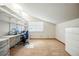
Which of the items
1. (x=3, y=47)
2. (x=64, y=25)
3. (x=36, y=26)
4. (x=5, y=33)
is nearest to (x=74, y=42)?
(x=3, y=47)

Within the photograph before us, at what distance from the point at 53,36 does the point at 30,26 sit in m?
2.46

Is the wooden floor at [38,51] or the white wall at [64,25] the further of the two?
the white wall at [64,25]

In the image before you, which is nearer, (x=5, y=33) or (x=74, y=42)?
(x=74, y=42)

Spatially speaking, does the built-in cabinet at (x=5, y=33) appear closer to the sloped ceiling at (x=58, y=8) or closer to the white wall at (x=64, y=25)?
the sloped ceiling at (x=58, y=8)

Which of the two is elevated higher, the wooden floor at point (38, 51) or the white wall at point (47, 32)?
the white wall at point (47, 32)

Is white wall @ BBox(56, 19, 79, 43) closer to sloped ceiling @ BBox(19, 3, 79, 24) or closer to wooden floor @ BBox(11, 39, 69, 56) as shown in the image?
sloped ceiling @ BBox(19, 3, 79, 24)

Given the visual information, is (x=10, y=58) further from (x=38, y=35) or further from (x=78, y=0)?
(x=38, y=35)

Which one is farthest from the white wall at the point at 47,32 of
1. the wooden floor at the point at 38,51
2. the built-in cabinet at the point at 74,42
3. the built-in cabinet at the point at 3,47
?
the built-in cabinet at the point at 3,47

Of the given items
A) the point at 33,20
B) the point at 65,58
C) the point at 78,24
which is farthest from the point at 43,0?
the point at 33,20

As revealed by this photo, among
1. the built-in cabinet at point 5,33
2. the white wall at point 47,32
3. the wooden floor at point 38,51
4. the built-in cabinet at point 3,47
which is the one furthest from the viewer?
the white wall at point 47,32

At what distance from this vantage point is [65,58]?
68 centimetres

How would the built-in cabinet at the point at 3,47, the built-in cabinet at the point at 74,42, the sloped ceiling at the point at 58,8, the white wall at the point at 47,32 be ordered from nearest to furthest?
the built-in cabinet at the point at 3,47 → the built-in cabinet at the point at 74,42 → the sloped ceiling at the point at 58,8 → the white wall at the point at 47,32

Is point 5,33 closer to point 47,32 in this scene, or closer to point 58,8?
point 58,8

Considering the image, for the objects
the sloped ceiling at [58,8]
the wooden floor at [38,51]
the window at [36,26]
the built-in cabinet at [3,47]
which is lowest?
the wooden floor at [38,51]
